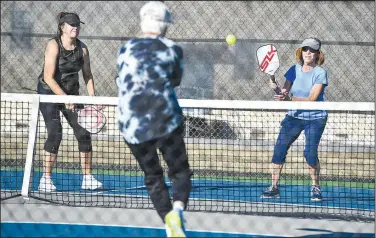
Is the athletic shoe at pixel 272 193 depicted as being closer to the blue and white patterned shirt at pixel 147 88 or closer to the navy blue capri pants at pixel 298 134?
the navy blue capri pants at pixel 298 134

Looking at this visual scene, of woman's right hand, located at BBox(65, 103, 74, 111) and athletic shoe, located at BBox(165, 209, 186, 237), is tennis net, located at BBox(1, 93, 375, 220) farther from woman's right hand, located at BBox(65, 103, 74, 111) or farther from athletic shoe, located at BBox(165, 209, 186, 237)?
athletic shoe, located at BBox(165, 209, 186, 237)

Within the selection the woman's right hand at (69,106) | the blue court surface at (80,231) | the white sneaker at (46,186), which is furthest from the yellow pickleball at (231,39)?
the blue court surface at (80,231)

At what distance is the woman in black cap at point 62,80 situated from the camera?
6930mm

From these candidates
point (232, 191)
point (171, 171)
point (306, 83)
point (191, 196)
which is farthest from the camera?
point (232, 191)

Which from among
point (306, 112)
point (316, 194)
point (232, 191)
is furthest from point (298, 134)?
point (232, 191)

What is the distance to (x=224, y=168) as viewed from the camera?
8.78 m

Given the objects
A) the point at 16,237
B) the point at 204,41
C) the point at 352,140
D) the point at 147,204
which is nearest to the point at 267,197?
the point at 147,204

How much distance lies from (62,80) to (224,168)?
7.66ft

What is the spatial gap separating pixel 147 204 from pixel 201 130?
2.39 metres

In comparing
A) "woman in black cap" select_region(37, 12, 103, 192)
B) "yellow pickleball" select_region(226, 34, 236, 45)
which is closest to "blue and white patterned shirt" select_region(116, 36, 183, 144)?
"woman in black cap" select_region(37, 12, 103, 192)

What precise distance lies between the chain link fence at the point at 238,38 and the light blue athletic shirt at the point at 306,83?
2.82 metres

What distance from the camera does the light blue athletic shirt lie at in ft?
22.7

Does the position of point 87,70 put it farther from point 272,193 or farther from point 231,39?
point 231,39

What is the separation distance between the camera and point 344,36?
10117 mm
